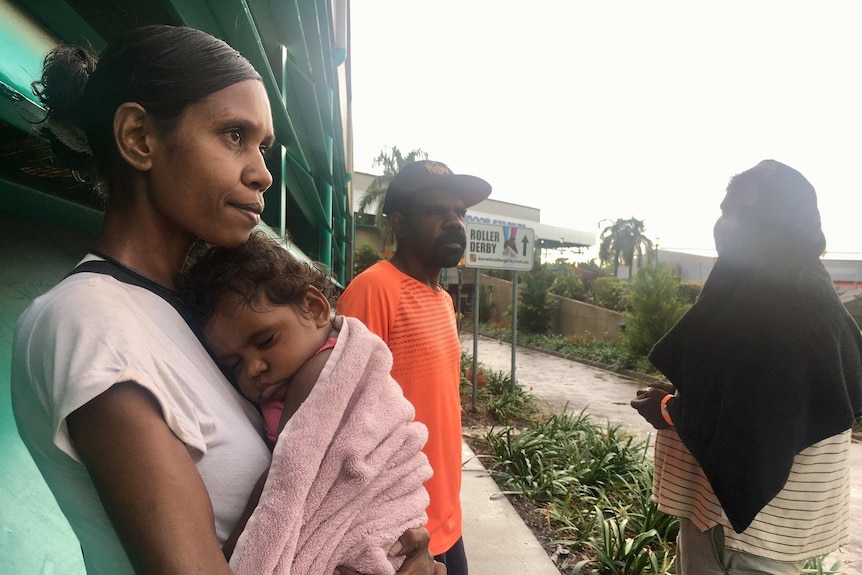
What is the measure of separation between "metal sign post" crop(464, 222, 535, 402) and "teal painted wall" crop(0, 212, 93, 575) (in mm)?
5763

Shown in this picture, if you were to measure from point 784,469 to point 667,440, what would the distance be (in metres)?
0.54

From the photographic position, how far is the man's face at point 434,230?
7.80ft

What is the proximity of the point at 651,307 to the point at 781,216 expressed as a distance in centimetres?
1244

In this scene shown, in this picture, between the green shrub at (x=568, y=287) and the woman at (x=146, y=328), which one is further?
the green shrub at (x=568, y=287)

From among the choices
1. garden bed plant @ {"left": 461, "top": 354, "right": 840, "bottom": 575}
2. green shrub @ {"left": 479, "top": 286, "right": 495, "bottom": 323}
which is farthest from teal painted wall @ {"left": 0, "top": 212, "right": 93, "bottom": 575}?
green shrub @ {"left": 479, "top": 286, "right": 495, "bottom": 323}

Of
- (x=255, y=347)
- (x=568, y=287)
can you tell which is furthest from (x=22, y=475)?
(x=568, y=287)

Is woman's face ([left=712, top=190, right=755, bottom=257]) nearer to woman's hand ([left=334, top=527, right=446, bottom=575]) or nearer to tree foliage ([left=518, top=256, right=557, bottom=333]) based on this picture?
woman's hand ([left=334, top=527, right=446, bottom=575])

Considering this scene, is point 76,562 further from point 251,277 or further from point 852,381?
point 852,381

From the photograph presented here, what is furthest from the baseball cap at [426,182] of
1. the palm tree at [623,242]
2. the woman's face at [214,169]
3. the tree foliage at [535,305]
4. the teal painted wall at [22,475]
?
the palm tree at [623,242]

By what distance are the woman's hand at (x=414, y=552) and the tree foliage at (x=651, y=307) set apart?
13.4 meters

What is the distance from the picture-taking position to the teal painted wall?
118cm

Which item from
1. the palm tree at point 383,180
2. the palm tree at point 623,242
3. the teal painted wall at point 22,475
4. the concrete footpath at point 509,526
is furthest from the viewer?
the palm tree at point 623,242

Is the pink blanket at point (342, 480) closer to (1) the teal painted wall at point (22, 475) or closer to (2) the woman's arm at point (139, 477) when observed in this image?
(2) the woman's arm at point (139, 477)

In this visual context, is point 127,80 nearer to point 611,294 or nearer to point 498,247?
point 498,247
